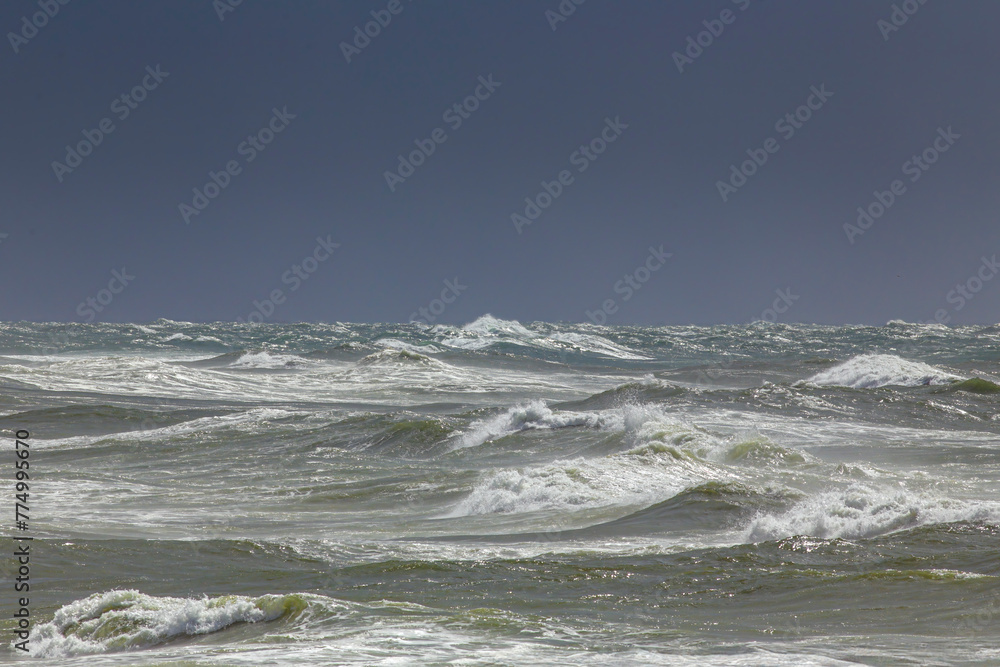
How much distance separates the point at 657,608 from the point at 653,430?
10266mm

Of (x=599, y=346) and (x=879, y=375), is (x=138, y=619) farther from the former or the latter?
(x=599, y=346)

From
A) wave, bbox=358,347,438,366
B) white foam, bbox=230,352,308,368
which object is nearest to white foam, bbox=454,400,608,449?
wave, bbox=358,347,438,366

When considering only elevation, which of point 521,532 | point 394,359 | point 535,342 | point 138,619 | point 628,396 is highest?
point 535,342

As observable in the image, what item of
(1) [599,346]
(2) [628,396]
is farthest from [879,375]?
(1) [599,346]

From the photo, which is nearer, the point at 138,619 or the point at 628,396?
the point at 138,619

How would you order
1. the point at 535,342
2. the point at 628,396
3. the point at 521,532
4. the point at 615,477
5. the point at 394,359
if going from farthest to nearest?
the point at 535,342, the point at 394,359, the point at 628,396, the point at 615,477, the point at 521,532

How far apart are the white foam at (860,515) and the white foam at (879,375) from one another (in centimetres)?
2008

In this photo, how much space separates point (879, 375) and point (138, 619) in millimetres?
29601

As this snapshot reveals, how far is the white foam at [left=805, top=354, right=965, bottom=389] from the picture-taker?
30344mm

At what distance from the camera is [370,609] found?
627 cm

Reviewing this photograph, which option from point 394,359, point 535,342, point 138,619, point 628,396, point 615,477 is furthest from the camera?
point 535,342

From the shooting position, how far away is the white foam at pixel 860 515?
9.21 m

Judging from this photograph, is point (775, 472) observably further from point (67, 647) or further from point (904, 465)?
point (67, 647)

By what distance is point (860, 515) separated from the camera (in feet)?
31.7
